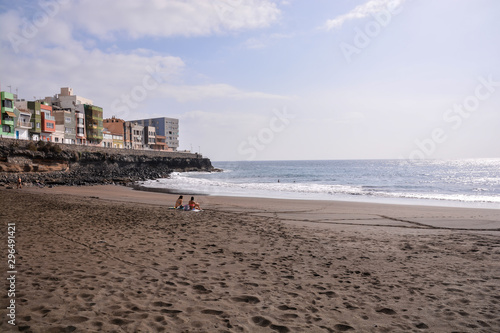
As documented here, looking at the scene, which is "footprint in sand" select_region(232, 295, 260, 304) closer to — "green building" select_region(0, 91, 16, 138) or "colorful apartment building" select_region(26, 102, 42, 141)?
"green building" select_region(0, 91, 16, 138)

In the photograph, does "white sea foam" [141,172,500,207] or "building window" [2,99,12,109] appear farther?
"building window" [2,99,12,109]

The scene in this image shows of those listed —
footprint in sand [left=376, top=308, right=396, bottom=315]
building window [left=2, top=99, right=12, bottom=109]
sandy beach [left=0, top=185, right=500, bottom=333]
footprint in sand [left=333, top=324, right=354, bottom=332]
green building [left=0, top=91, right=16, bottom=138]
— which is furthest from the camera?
building window [left=2, top=99, right=12, bottom=109]

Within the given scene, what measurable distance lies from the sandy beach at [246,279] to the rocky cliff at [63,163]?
1187 inches

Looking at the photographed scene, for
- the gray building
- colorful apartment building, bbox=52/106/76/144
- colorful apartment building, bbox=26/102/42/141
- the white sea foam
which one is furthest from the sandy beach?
the gray building

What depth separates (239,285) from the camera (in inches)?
220

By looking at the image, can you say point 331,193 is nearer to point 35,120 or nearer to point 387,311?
point 387,311

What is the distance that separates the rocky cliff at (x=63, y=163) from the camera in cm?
3604

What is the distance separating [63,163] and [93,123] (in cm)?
3412

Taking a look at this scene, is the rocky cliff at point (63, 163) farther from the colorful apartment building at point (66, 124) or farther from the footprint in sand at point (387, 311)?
the footprint in sand at point (387, 311)

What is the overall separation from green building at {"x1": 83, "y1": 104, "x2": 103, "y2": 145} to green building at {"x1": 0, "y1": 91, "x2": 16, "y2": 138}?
75.0 ft

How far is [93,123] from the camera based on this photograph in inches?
3014

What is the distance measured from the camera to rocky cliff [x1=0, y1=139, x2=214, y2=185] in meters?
36.0

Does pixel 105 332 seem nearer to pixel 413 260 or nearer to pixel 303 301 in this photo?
pixel 303 301

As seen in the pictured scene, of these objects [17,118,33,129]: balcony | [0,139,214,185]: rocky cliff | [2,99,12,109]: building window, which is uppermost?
[2,99,12,109]: building window
